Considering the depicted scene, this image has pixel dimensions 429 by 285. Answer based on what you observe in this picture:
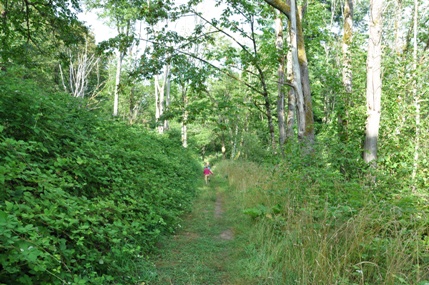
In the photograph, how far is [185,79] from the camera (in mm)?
11281

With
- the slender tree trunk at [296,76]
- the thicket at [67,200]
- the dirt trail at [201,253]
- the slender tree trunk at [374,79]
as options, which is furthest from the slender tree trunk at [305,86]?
the thicket at [67,200]

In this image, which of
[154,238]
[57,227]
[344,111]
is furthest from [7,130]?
[344,111]

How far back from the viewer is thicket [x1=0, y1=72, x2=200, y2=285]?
2.31m

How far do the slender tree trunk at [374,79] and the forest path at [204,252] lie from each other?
12.6 ft

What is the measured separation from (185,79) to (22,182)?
28.8ft

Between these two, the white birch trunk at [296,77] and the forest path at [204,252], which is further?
the white birch trunk at [296,77]

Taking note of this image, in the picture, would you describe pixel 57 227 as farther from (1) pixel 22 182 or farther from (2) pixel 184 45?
(2) pixel 184 45

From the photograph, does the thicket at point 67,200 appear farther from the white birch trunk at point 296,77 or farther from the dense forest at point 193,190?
the white birch trunk at point 296,77

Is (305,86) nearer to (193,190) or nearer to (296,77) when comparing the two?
(296,77)

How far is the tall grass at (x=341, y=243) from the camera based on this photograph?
288cm

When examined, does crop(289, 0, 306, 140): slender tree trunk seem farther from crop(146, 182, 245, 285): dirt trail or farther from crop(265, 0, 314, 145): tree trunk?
crop(146, 182, 245, 285): dirt trail

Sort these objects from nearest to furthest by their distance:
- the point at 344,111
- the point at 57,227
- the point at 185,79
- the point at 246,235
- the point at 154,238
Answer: the point at 57,227 < the point at 154,238 < the point at 246,235 < the point at 344,111 < the point at 185,79

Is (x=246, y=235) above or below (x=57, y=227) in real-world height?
below

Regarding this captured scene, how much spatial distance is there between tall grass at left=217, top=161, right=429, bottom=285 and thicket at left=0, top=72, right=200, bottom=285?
1.83m
